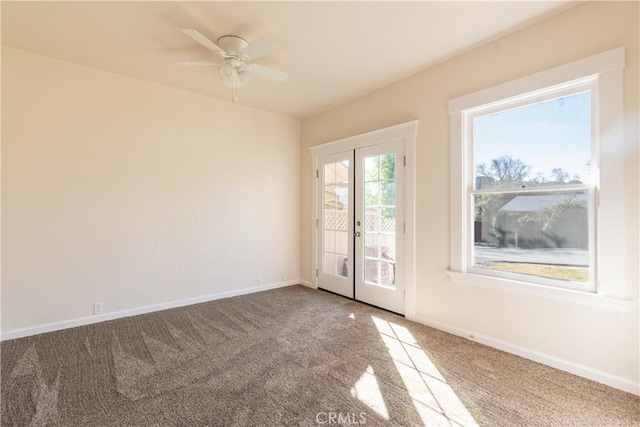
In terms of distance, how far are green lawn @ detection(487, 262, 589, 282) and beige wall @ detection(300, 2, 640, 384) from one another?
0.22 m

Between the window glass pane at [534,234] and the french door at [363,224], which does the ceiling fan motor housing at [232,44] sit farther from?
the window glass pane at [534,234]

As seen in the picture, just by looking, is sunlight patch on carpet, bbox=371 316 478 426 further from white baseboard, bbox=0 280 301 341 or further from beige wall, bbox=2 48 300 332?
beige wall, bbox=2 48 300 332

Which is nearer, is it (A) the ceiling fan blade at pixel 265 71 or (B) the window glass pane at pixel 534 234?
(B) the window glass pane at pixel 534 234

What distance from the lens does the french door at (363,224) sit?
3.48 meters

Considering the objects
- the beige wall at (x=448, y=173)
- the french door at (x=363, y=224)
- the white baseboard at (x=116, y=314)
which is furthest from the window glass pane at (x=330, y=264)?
the beige wall at (x=448, y=173)

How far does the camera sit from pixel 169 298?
145 inches

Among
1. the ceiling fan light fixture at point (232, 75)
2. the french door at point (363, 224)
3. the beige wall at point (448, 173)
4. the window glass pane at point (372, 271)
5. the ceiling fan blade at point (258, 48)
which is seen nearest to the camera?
the beige wall at point (448, 173)

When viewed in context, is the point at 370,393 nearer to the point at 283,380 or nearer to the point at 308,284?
the point at 283,380

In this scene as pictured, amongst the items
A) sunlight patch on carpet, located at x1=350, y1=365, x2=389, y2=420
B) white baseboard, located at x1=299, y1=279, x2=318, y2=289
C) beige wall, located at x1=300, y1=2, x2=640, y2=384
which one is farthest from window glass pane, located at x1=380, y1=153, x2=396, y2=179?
sunlight patch on carpet, located at x1=350, y1=365, x2=389, y2=420

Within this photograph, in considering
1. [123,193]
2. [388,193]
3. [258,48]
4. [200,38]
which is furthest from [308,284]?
[200,38]

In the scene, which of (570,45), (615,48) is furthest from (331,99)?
A: (615,48)

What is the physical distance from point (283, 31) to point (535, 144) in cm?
239

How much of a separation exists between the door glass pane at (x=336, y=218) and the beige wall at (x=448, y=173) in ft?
2.60

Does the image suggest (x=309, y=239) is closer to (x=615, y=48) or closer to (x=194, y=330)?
(x=194, y=330)
